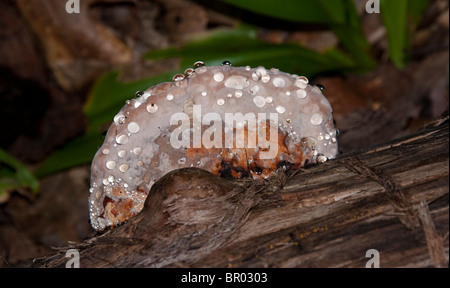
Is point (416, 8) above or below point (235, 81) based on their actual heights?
above

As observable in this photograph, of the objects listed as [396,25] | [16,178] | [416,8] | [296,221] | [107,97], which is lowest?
[296,221]

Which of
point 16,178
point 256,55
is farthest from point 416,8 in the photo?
point 16,178

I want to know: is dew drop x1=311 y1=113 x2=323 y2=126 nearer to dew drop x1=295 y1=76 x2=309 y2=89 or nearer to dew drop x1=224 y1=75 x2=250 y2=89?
dew drop x1=295 y1=76 x2=309 y2=89

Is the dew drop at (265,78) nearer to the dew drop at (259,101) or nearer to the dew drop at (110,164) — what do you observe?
the dew drop at (259,101)

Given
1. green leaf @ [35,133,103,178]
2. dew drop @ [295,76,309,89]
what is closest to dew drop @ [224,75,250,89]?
dew drop @ [295,76,309,89]

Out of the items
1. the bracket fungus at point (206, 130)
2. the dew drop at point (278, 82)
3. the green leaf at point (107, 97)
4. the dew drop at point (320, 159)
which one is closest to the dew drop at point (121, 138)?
the bracket fungus at point (206, 130)

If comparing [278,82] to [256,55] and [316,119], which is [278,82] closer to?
[316,119]
